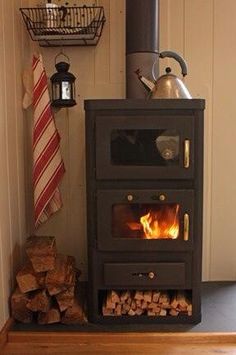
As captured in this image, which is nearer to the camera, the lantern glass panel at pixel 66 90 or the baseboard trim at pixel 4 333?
the baseboard trim at pixel 4 333

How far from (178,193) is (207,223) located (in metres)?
0.67

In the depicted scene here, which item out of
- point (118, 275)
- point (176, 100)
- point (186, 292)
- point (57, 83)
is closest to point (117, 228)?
point (118, 275)

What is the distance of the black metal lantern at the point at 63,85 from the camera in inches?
83.4

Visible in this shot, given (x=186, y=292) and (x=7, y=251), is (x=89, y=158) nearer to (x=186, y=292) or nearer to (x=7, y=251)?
(x=7, y=251)

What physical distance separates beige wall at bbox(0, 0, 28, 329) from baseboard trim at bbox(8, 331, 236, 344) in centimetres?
14

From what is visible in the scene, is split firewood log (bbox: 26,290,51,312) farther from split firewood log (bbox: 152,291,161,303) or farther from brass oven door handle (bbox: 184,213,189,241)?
brass oven door handle (bbox: 184,213,189,241)

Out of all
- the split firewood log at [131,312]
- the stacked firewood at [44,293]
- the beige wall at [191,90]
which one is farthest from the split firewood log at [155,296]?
the beige wall at [191,90]

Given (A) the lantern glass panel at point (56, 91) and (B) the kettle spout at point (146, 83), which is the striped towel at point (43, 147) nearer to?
(A) the lantern glass panel at point (56, 91)

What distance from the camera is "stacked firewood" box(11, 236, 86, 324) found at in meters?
1.82

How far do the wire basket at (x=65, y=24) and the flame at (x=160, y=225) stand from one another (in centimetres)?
101

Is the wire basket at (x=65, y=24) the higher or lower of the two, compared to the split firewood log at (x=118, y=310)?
higher

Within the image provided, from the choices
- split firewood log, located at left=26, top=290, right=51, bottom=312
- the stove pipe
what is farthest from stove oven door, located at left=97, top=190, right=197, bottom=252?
the stove pipe

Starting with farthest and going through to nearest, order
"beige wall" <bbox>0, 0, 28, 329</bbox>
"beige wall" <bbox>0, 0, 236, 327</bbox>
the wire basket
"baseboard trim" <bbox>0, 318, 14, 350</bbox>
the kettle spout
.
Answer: "beige wall" <bbox>0, 0, 236, 327</bbox> < the wire basket < the kettle spout < "beige wall" <bbox>0, 0, 28, 329</bbox> < "baseboard trim" <bbox>0, 318, 14, 350</bbox>

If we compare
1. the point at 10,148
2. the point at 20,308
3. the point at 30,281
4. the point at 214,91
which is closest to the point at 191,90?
the point at 214,91
